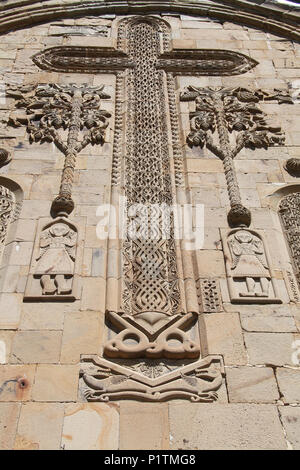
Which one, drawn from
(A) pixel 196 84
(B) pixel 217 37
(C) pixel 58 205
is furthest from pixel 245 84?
(C) pixel 58 205

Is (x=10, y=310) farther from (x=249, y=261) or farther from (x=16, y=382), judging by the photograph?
(x=249, y=261)

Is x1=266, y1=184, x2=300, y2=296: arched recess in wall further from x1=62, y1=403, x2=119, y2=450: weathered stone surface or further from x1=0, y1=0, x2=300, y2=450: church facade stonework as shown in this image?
x1=62, y1=403, x2=119, y2=450: weathered stone surface

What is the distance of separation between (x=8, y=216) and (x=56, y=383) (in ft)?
8.16

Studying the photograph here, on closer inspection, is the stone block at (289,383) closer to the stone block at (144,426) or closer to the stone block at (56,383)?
the stone block at (144,426)

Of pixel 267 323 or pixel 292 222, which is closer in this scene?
pixel 267 323

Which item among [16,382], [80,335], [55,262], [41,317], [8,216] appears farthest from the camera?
[8,216]

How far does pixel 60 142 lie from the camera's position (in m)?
6.79

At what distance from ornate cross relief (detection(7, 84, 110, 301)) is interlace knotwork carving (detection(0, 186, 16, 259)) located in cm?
46

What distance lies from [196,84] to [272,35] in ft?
8.09

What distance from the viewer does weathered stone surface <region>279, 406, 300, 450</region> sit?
3816 mm

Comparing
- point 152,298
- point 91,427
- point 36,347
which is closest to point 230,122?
point 152,298

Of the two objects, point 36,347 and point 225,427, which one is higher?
point 36,347

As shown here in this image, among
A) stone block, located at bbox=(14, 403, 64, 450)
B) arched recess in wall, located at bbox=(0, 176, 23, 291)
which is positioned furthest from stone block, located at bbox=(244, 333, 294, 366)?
arched recess in wall, located at bbox=(0, 176, 23, 291)

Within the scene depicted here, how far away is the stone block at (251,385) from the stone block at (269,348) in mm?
106
